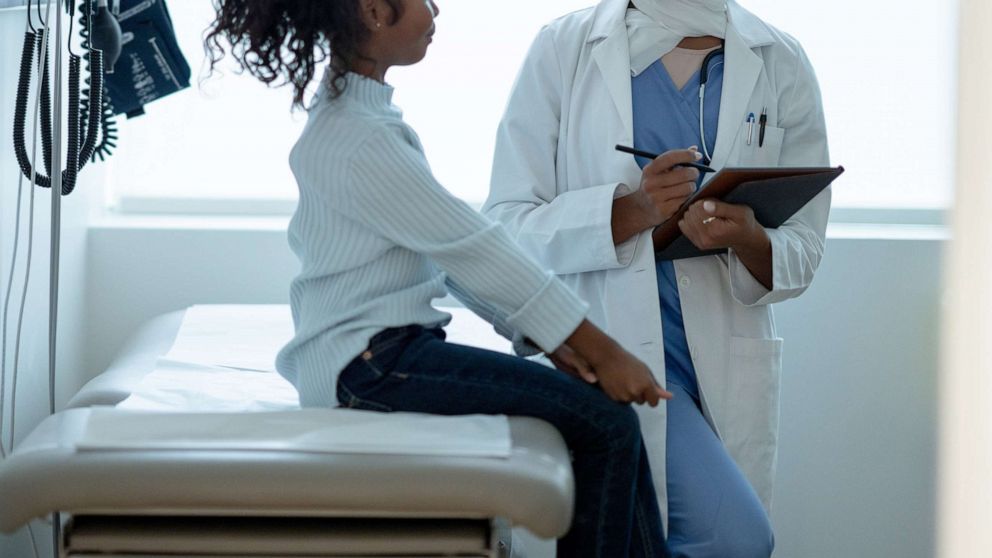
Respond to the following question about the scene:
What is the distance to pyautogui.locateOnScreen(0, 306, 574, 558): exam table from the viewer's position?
3.77 ft

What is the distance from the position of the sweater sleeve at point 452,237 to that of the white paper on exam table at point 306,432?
0.13 m

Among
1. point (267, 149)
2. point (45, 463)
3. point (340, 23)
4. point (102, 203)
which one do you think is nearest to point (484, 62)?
point (267, 149)

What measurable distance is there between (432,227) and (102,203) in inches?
55.3

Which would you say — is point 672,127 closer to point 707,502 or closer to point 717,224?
point 717,224

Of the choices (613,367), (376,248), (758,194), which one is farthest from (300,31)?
(758,194)

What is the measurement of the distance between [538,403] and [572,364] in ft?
0.31

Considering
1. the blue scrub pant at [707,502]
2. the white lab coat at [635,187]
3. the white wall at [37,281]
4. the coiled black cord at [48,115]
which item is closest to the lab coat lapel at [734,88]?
the white lab coat at [635,187]

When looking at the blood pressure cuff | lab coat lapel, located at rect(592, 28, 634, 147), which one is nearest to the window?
the blood pressure cuff

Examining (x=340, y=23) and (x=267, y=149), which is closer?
(x=340, y=23)

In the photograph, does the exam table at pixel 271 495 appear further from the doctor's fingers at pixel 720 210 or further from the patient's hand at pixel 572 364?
the doctor's fingers at pixel 720 210

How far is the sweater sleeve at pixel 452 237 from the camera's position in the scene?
1341 mm

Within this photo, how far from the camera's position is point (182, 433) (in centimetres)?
124

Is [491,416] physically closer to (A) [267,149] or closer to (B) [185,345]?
(B) [185,345]

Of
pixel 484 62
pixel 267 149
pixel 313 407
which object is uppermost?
pixel 484 62
